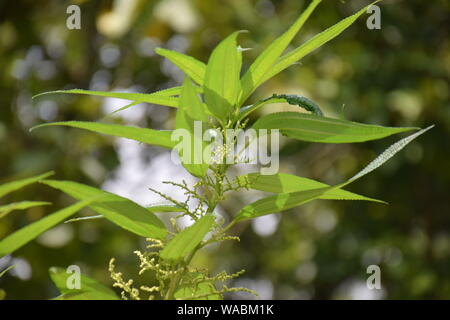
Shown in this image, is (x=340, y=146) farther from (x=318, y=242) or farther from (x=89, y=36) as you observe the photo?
(x=89, y=36)

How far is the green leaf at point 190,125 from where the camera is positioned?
0.89 ft

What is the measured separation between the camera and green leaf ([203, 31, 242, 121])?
28 centimetres

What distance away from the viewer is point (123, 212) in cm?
27

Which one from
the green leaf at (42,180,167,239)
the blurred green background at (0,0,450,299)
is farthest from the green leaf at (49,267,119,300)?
the blurred green background at (0,0,450,299)

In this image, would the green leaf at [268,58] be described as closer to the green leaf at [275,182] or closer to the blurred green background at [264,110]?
the green leaf at [275,182]

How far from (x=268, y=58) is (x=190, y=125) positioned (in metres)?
0.05

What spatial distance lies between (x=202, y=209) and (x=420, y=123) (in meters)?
1.79

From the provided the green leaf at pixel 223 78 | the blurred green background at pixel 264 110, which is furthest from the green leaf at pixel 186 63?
the blurred green background at pixel 264 110

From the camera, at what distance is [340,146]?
2.21 meters

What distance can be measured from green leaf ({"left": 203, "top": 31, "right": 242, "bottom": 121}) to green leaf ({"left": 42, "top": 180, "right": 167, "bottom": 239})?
63mm

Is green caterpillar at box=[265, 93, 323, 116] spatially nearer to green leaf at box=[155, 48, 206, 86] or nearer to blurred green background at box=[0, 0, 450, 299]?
green leaf at box=[155, 48, 206, 86]

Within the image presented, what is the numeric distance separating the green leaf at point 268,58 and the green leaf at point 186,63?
0.09ft
